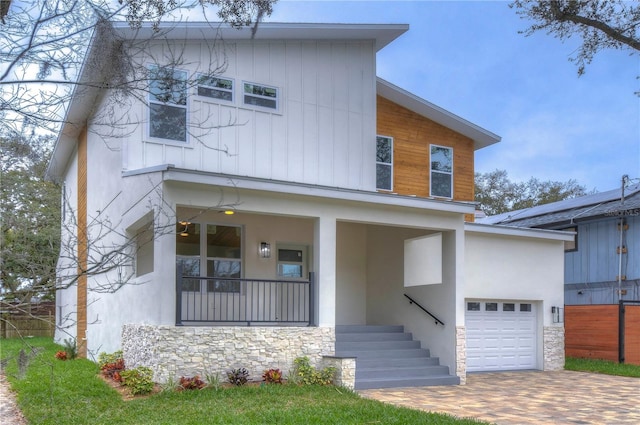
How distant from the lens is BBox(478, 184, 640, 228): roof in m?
18.9

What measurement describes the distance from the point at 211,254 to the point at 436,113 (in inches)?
302

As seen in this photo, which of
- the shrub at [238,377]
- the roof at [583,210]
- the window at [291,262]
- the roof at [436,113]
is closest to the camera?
the shrub at [238,377]

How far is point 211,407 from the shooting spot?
9.01 metres

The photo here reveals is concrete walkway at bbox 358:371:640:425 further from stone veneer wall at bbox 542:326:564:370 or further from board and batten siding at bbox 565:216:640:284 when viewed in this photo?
board and batten siding at bbox 565:216:640:284

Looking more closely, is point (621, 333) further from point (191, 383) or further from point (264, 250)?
point (191, 383)

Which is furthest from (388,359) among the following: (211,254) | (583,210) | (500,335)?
(583,210)

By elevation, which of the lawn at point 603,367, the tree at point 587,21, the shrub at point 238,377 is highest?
the tree at point 587,21

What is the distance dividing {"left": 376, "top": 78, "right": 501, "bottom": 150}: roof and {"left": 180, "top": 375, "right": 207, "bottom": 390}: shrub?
936 cm

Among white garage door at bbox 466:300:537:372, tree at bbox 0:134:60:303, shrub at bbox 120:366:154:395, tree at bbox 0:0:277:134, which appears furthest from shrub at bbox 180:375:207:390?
white garage door at bbox 466:300:537:372

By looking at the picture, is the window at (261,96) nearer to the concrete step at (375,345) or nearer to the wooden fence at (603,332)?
the concrete step at (375,345)

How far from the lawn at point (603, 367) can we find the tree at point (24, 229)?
1345cm

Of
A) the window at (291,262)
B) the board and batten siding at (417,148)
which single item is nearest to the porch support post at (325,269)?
the window at (291,262)

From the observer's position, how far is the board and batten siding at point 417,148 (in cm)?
1722

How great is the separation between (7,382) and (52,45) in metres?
9.70
